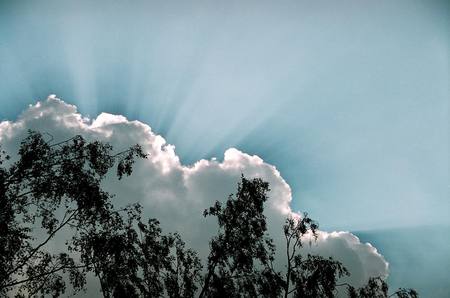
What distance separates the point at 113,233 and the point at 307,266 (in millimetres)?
14156

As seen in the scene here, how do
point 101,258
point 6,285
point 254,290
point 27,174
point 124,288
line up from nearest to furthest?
1. point 6,285
2. point 27,174
3. point 101,258
4. point 124,288
5. point 254,290

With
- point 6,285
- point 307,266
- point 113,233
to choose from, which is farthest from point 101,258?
point 307,266

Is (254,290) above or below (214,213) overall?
below

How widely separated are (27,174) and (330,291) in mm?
19430

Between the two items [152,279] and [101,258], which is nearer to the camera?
[101,258]

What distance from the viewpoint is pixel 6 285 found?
14961 mm

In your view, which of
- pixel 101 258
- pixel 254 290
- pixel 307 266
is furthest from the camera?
pixel 307 266

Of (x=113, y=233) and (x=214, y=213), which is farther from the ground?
(x=214, y=213)

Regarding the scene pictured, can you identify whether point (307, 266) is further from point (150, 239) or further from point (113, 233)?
point (113, 233)

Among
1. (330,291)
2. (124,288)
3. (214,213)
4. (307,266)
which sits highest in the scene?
(214,213)

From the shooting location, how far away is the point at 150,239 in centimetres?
2655

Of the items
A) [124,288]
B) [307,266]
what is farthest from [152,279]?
[307,266]

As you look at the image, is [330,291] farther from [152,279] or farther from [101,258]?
[101,258]

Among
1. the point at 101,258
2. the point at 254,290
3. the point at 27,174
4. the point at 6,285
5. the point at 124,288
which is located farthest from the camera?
→ the point at 254,290
